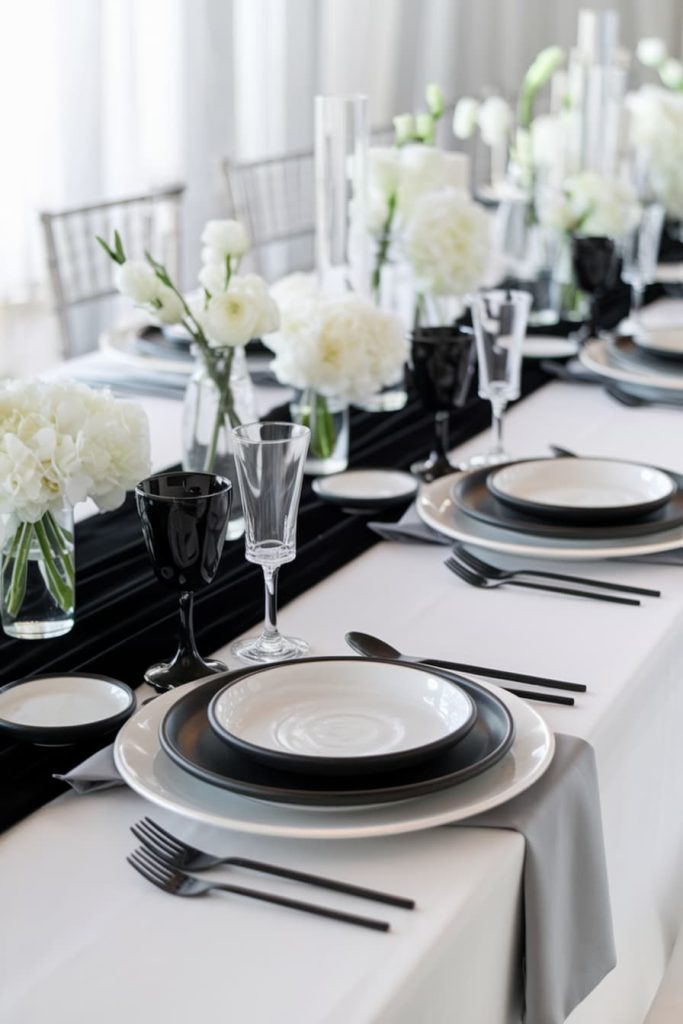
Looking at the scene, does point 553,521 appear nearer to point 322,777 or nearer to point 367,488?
point 367,488

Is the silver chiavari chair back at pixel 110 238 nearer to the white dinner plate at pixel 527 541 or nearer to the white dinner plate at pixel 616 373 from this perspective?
the white dinner plate at pixel 616 373

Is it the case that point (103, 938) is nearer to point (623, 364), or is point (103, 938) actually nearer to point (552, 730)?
point (552, 730)

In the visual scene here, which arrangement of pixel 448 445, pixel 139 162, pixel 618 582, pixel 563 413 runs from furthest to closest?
pixel 139 162 → pixel 563 413 → pixel 448 445 → pixel 618 582

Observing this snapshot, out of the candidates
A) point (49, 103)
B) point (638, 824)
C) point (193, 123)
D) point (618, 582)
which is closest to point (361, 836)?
point (638, 824)

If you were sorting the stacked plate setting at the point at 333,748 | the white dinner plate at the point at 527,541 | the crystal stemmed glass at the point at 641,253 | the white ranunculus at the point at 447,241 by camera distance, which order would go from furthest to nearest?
the crystal stemmed glass at the point at 641,253
the white ranunculus at the point at 447,241
the white dinner plate at the point at 527,541
the stacked plate setting at the point at 333,748

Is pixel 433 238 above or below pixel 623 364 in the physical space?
above

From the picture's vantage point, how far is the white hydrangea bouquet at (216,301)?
4.37 feet

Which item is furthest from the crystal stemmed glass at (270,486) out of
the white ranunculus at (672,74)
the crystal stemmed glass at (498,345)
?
the white ranunculus at (672,74)

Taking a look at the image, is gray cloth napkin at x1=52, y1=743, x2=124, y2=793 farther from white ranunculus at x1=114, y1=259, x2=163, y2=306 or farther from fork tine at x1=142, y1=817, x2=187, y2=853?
white ranunculus at x1=114, y1=259, x2=163, y2=306

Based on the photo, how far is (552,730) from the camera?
3.23 feet

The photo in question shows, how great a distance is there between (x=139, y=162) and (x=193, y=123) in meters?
0.24

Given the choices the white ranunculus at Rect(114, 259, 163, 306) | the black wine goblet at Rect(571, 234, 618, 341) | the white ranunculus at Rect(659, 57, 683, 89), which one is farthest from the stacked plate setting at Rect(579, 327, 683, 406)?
the white ranunculus at Rect(659, 57, 683, 89)

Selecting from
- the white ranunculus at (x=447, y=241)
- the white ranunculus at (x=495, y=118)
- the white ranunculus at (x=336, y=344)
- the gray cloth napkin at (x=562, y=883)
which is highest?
the white ranunculus at (x=495, y=118)

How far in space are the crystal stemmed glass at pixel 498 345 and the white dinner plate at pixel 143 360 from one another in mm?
480
